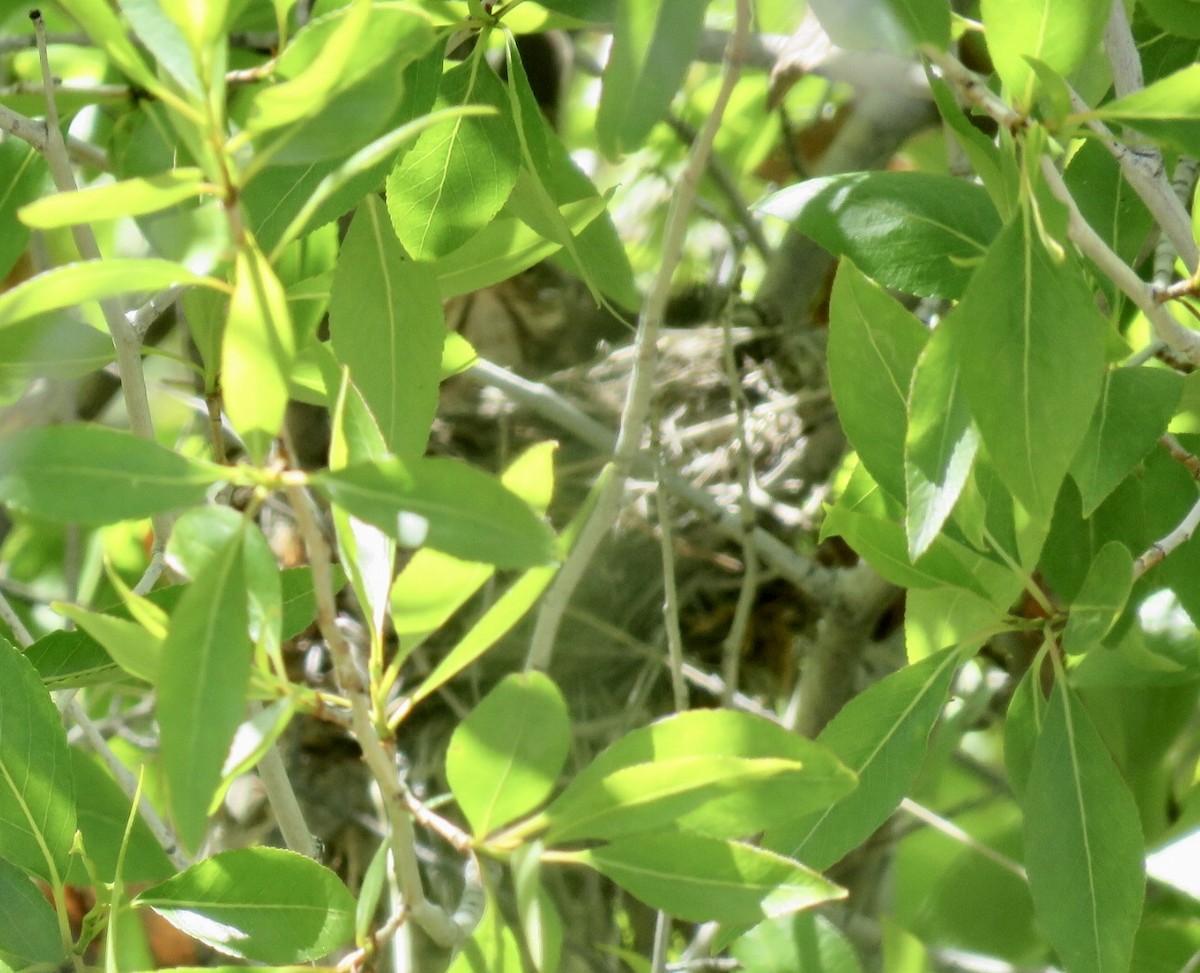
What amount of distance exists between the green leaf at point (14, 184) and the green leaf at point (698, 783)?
66 cm

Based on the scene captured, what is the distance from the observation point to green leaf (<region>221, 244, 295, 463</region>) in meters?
0.42

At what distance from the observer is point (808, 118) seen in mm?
2150

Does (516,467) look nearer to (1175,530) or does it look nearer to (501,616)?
(501,616)

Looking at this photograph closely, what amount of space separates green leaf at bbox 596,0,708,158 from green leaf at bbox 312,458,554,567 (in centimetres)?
18

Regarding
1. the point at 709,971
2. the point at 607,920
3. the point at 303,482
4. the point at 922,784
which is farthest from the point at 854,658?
the point at 303,482

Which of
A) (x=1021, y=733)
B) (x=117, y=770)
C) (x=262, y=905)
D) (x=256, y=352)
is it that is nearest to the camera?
(x=256, y=352)

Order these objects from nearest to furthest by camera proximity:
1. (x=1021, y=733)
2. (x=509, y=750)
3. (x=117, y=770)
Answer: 1. (x=509, y=750)
2. (x=1021, y=733)
3. (x=117, y=770)

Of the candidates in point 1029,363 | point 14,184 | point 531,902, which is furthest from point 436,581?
point 14,184

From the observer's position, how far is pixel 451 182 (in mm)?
713

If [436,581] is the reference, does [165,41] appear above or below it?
above

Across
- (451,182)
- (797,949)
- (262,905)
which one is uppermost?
(451,182)

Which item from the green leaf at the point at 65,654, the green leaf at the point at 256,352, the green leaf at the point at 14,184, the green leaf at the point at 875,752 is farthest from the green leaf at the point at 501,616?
the green leaf at the point at 14,184

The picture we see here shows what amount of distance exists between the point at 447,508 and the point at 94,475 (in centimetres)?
12

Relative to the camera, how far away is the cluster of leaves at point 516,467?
438mm
